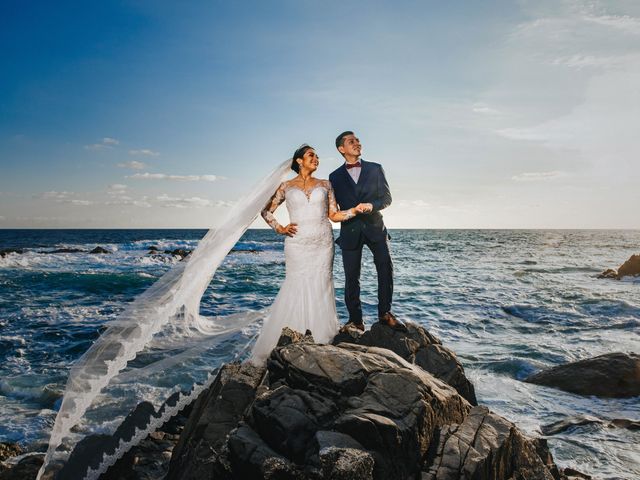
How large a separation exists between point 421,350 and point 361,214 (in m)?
2.15

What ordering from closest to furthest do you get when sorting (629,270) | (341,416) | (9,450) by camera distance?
(341,416)
(9,450)
(629,270)

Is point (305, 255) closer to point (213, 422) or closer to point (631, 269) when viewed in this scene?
point (213, 422)

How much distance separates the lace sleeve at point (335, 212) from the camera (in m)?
5.45

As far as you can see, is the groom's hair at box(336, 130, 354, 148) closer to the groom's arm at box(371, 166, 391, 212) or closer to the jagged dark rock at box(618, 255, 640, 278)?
the groom's arm at box(371, 166, 391, 212)

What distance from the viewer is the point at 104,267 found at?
3144cm

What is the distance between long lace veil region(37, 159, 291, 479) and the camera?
3.89 metres

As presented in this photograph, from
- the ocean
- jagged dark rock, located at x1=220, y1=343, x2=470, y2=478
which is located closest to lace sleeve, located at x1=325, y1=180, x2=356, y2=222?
jagged dark rock, located at x1=220, y1=343, x2=470, y2=478

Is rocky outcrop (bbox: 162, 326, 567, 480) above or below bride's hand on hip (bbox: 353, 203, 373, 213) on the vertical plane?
below

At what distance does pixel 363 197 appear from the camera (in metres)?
5.78

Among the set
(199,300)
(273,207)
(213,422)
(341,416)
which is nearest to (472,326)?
(273,207)

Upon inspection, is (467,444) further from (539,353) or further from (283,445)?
(539,353)

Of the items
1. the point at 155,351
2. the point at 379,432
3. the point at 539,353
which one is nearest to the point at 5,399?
the point at 155,351

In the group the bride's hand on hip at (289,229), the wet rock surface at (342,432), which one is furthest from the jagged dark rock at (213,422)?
the bride's hand on hip at (289,229)

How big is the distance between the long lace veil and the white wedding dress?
18.4 inches
